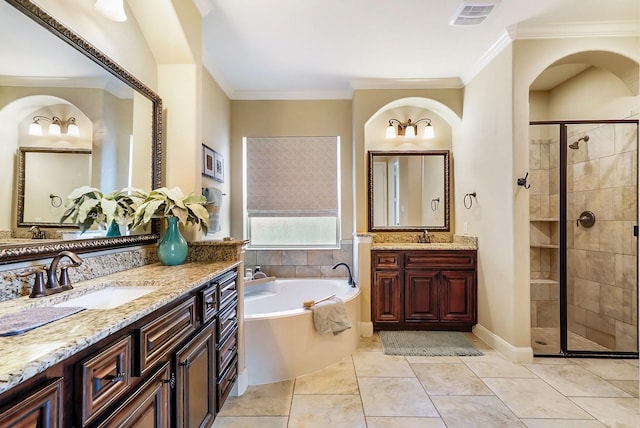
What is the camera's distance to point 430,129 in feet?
12.2

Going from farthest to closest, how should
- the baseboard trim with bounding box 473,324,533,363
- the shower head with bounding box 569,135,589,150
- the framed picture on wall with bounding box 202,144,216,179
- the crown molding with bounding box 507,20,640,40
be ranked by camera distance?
the framed picture on wall with bounding box 202,144,216,179 → the shower head with bounding box 569,135,589,150 → the baseboard trim with bounding box 473,324,533,363 → the crown molding with bounding box 507,20,640,40

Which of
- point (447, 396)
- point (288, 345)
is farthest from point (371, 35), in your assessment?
point (447, 396)

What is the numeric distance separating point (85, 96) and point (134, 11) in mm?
769

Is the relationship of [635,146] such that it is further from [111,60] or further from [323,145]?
[111,60]

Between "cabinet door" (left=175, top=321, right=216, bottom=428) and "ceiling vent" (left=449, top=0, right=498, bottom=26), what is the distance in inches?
103

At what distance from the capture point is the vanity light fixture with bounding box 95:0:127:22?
1.53 meters

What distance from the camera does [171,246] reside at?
1.87 meters

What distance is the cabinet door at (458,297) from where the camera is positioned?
3.23m

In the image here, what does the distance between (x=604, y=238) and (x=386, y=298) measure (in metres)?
1.99

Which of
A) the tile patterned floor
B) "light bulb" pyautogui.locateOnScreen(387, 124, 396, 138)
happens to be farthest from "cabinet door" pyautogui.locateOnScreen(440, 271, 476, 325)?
"light bulb" pyautogui.locateOnScreen(387, 124, 396, 138)

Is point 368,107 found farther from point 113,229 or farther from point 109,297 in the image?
point 109,297

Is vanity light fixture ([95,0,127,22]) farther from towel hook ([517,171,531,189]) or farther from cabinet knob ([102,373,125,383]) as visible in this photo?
towel hook ([517,171,531,189])

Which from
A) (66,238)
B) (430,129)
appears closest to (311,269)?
(430,129)

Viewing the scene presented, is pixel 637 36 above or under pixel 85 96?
above
